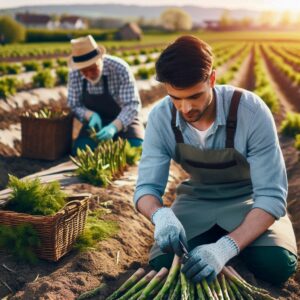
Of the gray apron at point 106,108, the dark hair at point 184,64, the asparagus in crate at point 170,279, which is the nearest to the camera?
the asparagus in crate at point 170,279

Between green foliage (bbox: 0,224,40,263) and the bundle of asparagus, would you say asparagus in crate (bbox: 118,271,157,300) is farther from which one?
green foliage (bbox: 0,224,40,263)

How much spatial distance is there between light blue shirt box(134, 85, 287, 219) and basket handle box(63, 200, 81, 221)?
36 centimetres

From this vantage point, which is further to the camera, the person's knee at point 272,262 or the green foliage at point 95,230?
the green foliage at point 95,230

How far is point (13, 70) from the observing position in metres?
11.1

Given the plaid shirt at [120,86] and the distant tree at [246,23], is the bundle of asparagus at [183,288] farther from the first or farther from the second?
the distant tree at [246,23]

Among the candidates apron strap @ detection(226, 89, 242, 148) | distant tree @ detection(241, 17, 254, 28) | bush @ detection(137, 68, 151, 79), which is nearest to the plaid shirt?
apron strap @ detection(226, 89, 242, 148)

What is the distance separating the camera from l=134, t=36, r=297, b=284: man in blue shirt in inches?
102

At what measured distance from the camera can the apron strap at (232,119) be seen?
9.50ft

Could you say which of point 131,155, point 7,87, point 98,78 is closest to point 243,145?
point 131,155

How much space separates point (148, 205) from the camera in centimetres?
295

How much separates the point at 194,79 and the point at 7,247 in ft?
4.75

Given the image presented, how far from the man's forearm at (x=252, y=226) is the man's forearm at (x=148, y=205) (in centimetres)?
45

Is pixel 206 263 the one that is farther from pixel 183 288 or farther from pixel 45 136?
pixel 45 136

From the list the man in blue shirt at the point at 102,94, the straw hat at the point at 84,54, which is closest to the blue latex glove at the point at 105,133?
the man in blue shirt at the point at 102,94
